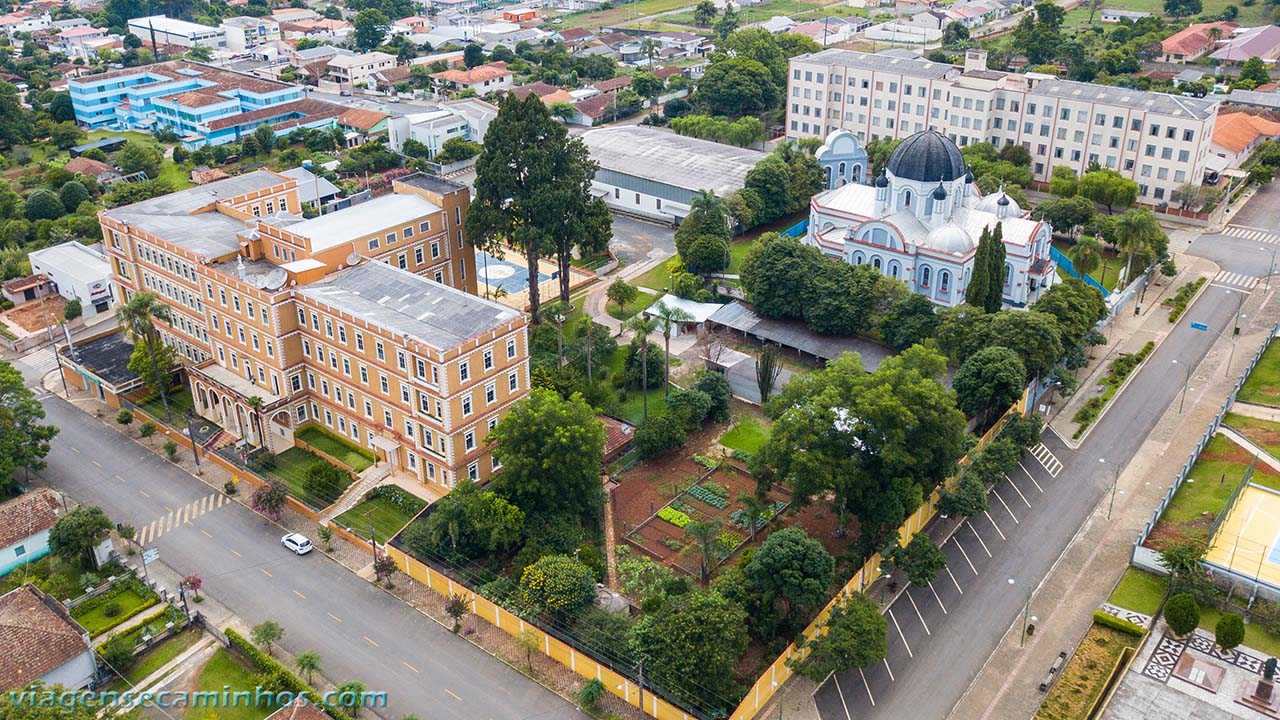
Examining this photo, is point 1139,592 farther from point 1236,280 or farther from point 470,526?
point 1236,280

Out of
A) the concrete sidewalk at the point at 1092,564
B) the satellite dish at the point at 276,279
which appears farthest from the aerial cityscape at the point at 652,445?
the satellite dish at the point at 276,279

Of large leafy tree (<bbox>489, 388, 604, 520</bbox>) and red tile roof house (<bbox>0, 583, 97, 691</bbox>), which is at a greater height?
large leafy tree (<bbox>489, 388, 604, 520</bbox>)

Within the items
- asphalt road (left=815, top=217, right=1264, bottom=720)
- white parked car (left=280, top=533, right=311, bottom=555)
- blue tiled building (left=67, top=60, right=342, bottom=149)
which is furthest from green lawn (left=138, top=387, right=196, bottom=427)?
blue tiled building (left=67, top=60, right=342, bottom=149)

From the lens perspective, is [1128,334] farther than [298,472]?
Yes

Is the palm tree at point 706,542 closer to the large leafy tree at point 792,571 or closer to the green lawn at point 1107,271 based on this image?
the large leafy tree at point 792,571

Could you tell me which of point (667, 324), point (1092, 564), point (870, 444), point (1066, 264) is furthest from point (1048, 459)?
point (1066, 264)

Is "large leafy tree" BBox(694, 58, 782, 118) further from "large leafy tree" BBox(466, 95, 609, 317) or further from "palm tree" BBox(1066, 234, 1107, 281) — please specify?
"palm tree" BBox(1066, 234, 1107, 281)

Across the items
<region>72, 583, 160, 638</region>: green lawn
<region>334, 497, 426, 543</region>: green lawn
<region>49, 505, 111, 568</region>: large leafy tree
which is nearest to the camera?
<region>72, 583, 160, 638</region>: green lawn
